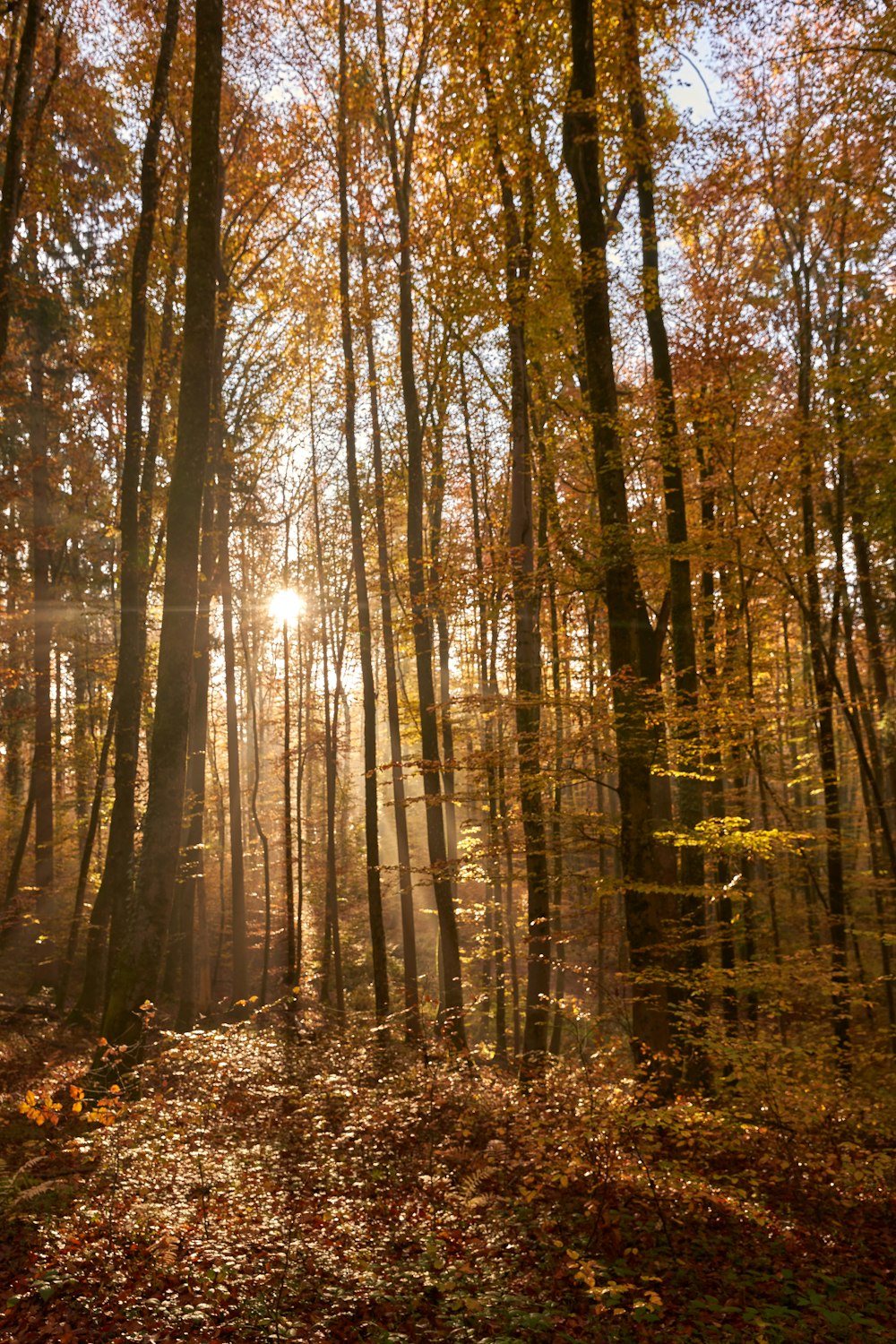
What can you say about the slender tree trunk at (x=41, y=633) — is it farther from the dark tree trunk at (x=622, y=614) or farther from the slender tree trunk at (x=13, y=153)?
the dark tree trunk at (x=622, y=614)

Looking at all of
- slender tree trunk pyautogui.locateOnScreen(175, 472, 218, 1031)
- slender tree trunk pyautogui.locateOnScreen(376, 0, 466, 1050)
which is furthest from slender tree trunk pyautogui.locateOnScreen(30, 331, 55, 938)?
slender tree trunk pyautogui.locateOnScreen(376, 0, 466, 1050)

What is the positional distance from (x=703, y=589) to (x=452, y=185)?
8024mm

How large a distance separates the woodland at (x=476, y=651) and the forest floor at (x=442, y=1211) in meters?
0.04

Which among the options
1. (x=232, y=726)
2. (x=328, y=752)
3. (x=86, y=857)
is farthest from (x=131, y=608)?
(x=328, y=752)

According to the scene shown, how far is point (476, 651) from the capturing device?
16797 mm

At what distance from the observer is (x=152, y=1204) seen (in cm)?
521

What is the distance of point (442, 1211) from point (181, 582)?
5.87 meters

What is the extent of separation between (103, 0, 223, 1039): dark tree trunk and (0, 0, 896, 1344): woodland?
4 centimetres

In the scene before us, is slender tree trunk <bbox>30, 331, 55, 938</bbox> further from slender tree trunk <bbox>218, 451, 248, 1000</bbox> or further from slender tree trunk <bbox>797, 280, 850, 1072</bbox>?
slender tree trunk <bbox>797, 280, 850, 1072</bbox>

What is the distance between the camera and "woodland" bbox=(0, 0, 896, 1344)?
17.7 ft

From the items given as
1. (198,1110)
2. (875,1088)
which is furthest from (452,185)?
(875,1088)

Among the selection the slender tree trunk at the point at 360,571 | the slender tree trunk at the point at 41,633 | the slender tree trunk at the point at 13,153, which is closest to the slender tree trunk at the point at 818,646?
the slender tree trunk at the point at 360,571

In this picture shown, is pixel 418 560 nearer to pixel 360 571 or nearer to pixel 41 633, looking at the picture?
pixel 360 571

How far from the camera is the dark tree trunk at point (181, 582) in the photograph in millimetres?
7246
